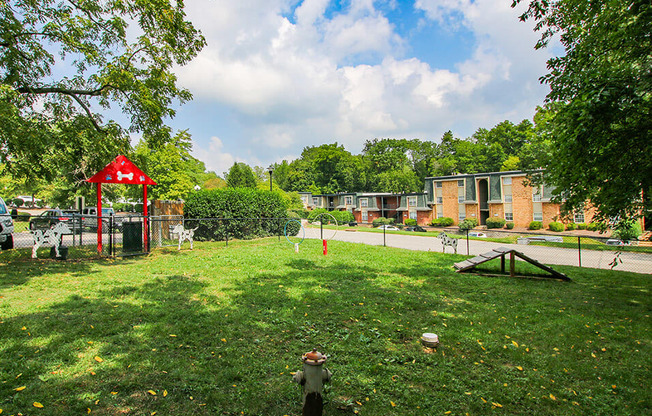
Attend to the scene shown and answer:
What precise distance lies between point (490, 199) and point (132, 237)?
A: 154 ft

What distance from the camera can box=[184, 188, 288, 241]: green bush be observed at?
58.5 feet

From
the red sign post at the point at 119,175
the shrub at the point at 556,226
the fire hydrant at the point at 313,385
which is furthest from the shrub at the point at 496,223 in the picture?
the fire hydrant at the point at 313,385

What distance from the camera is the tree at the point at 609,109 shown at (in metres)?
4.65

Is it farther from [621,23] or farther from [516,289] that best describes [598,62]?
[516,289]

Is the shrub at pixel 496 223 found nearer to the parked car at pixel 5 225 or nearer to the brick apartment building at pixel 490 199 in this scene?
the brick apartment building at pixel 490 199

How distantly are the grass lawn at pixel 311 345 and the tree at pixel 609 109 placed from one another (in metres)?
2.31

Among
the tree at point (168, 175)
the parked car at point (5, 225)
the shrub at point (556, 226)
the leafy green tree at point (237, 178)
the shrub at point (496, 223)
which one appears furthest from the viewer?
the leafy green tree at point (237, 178)

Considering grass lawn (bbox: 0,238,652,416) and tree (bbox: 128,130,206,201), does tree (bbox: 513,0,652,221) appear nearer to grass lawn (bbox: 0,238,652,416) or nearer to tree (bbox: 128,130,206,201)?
grass lawn (bbox: 0,238,652,416)

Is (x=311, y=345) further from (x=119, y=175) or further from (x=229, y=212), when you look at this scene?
(x=229, y=212)

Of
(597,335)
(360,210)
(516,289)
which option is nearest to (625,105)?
(597,335)

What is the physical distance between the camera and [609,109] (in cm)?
461

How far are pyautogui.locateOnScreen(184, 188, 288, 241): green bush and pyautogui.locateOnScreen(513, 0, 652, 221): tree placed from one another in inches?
498

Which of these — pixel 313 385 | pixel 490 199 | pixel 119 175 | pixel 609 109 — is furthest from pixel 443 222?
pixel 313 385

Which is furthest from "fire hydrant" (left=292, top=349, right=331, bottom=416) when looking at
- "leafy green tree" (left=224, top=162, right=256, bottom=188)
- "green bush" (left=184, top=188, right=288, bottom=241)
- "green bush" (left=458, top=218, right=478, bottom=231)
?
"leafy green tree" (left=224, top=162, right=256, bottom=188)
